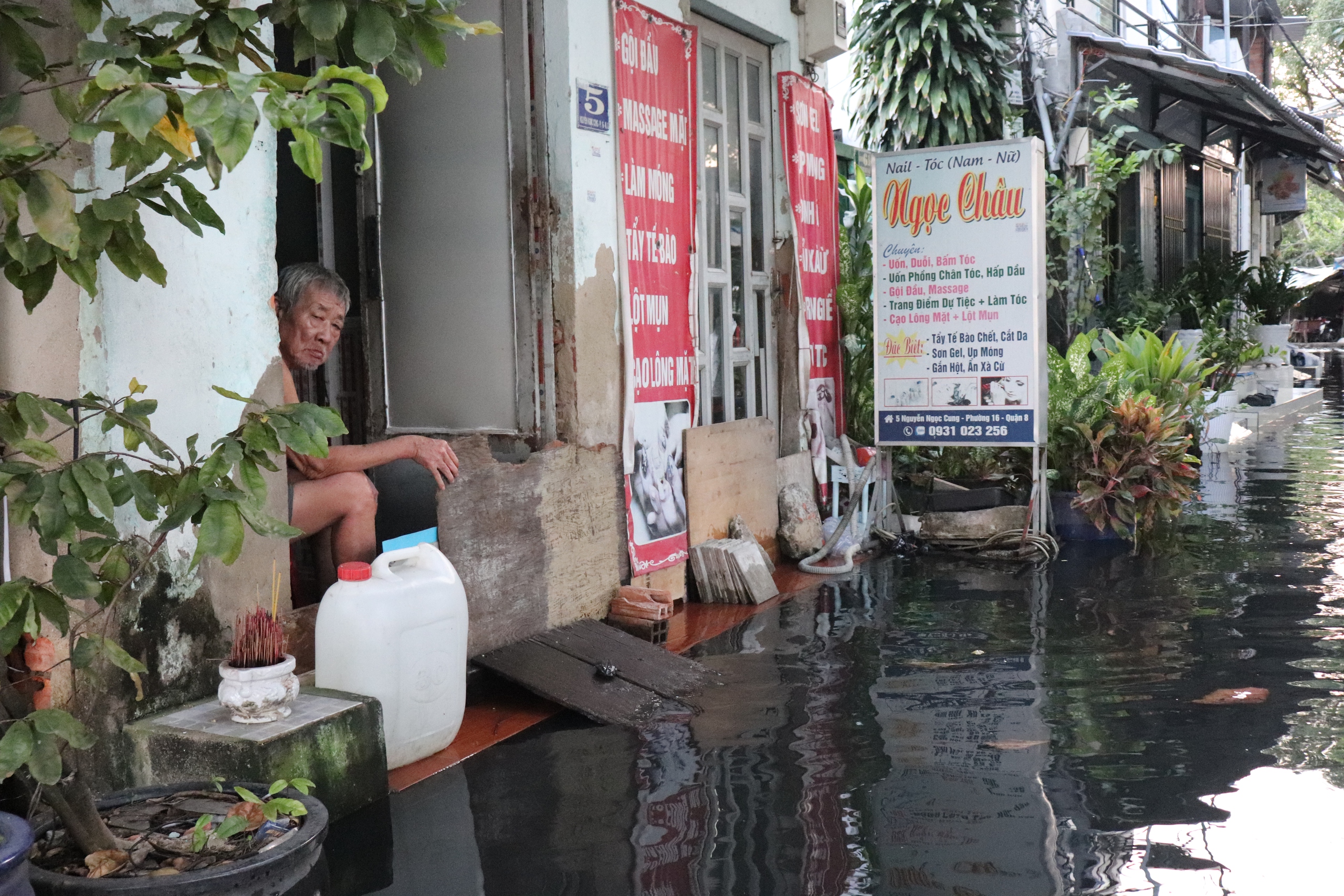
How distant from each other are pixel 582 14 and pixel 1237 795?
410 centimetres

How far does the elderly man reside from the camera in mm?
4539

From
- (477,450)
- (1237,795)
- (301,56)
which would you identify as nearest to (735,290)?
(477,450)

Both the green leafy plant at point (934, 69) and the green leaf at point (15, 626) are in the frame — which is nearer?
the green leaf at point (15, 626)

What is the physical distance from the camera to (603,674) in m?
4.79

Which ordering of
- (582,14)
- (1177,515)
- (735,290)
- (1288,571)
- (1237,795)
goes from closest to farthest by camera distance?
1. (1237,795)
2. (582,14)
3. (1288,571)
4. (735,290)
5. (1177,515)

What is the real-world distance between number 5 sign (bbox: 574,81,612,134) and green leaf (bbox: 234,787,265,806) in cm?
355

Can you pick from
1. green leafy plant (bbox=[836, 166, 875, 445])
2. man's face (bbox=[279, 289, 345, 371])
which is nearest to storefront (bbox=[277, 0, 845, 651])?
man's face (bbox=[279, 289, 345, 371])

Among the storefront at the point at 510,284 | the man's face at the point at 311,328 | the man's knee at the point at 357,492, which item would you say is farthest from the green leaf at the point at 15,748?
the storefront at the point at 510,284

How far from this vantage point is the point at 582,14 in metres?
5.69

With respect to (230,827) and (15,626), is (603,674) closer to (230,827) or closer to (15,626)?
(230,827)

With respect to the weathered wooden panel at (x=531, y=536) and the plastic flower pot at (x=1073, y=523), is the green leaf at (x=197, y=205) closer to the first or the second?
the weathered wooden panel at (x=531, y=536)

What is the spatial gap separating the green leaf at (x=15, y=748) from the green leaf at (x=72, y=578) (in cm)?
26

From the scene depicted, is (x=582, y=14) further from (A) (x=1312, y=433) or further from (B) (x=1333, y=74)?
(B) (x=1333, y=74)

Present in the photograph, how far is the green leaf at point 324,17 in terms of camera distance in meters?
2.37
